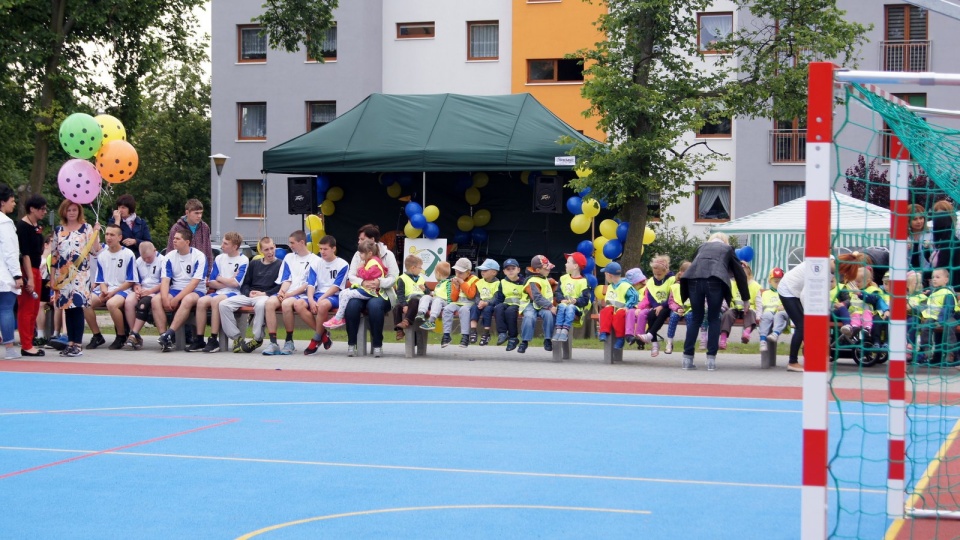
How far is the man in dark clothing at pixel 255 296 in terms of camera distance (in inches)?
621

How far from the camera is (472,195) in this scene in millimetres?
26000

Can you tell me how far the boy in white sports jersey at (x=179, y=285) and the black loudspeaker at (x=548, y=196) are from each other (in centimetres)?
892

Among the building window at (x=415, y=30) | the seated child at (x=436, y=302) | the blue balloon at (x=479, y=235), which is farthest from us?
the building window at (x=415, y=30)

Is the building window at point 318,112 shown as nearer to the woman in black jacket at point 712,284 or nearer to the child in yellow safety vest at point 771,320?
the child in yellow safety vest at point 771,320

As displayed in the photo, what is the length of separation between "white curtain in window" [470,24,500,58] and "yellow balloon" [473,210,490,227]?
58.8 ft

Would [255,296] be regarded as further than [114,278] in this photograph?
No

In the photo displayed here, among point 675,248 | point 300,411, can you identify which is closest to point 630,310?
point 300,411

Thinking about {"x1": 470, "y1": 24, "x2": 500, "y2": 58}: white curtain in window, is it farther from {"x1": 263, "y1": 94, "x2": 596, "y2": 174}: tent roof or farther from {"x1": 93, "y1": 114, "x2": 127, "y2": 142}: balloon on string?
{"x1": 93, "y1": 114, "x2": 127, "y2": 142}: balloon on string

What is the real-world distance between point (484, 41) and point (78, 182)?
92.9ft

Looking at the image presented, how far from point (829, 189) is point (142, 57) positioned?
27090 mm

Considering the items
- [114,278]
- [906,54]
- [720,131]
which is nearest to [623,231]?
[114,278]

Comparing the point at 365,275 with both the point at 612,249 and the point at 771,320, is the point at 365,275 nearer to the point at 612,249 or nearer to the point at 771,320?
the point at 771,320

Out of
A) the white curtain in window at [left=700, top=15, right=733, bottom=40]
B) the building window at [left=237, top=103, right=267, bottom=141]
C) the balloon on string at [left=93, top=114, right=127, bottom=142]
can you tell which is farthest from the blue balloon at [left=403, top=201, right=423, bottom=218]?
the building window at [left=237, top=103, right=267, bottom=141]

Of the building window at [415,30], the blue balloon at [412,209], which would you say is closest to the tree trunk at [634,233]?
the blue balloon at [412,209]
